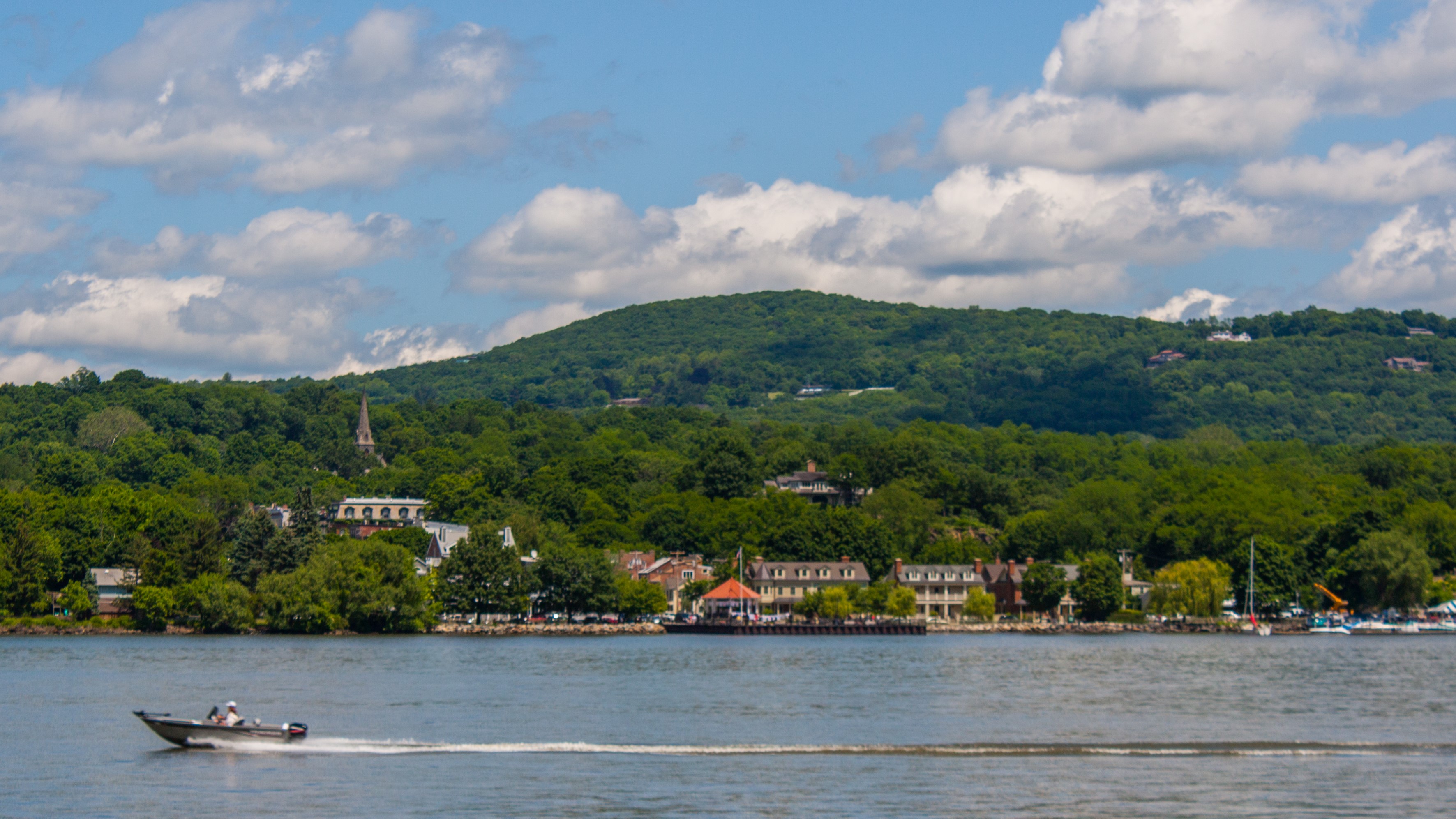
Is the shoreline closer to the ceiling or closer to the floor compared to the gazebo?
closer to the floor

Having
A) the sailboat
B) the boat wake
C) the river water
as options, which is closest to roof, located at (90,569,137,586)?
the river water

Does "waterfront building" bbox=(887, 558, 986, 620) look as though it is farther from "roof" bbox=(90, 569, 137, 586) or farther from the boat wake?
the boat wake

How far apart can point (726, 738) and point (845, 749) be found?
481cm

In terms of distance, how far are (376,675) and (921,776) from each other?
38.4 m

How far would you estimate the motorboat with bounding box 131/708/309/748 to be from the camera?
1734 inches

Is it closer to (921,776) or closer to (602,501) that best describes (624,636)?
(602,501)

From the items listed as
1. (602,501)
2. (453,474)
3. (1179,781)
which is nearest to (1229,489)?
(602,501)

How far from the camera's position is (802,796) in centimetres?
3675

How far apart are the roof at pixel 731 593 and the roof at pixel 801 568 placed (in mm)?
5006

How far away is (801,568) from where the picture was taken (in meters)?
153

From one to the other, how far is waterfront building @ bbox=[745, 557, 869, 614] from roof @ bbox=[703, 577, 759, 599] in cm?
329

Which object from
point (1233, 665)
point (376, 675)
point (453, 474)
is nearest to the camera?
point (376, 675)

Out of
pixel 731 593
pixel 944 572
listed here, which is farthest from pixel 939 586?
pixel 731 593

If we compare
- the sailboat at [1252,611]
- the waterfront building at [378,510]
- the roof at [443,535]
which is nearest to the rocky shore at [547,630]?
the roof at [443,535]
